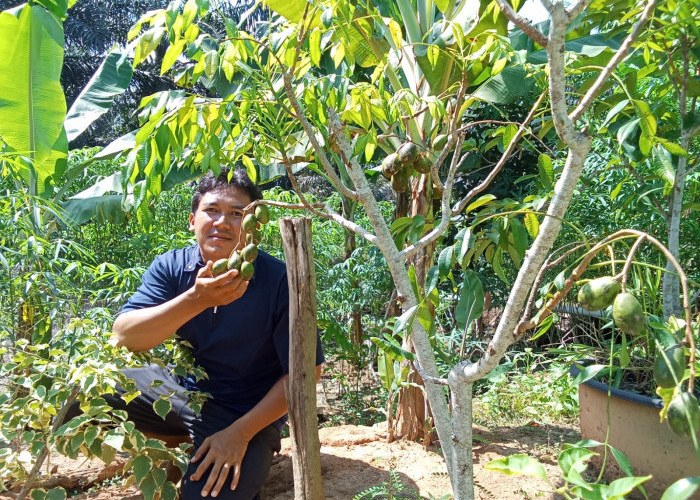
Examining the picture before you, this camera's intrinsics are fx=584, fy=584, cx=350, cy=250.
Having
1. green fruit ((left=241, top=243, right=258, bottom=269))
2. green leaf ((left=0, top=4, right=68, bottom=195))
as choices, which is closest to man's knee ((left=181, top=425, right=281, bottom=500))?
green fruit ((left=241, top=243, right=258, bottom=269))

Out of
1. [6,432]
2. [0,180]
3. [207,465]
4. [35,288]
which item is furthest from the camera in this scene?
[0,180]

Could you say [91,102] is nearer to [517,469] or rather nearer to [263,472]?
[263,472]

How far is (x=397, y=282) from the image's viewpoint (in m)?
1.40

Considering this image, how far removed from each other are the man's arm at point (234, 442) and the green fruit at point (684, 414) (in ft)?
4.58

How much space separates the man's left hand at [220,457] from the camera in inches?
77.2

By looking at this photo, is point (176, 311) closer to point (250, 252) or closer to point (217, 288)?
point (217, 288)

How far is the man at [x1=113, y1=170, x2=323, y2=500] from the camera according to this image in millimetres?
1998

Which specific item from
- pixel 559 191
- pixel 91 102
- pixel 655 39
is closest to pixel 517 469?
pixel 559 191

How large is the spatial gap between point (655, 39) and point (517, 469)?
161cm

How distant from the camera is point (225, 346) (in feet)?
7.32

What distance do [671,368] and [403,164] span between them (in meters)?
0.87

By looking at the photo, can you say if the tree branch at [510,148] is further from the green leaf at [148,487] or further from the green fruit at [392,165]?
the green leaf at [148,487]

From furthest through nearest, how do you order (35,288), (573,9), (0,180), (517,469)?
(0,180)
(35,288)
(573,9)
(517,469)

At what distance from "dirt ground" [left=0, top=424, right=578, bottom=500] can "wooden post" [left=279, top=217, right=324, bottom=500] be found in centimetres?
63
